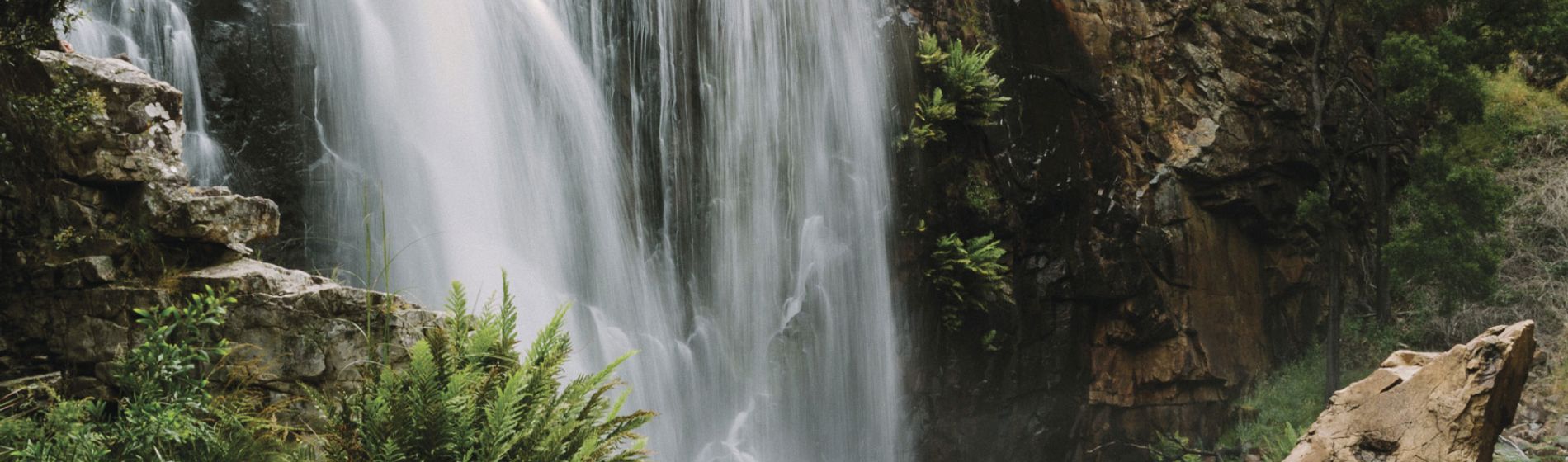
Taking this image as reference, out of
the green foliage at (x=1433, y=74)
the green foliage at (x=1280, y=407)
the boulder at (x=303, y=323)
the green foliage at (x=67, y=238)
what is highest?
the green foliage at (x=1433, y=74)

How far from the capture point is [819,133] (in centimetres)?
1096

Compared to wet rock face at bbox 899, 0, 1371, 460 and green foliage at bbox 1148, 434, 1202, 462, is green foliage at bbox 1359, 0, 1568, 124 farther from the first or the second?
green foliage at bbox 1148, 434, 1202, 462

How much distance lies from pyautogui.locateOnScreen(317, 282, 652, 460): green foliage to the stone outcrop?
0.88m

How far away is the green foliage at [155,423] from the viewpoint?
255cm

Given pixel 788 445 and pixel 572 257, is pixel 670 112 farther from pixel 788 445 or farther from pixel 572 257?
pixel 788 445

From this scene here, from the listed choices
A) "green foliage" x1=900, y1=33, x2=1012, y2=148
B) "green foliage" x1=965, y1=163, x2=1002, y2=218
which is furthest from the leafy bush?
"green foliage" x1=900, y1=33, x2=1012, y2=148

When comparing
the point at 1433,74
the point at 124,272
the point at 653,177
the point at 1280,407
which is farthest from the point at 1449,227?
the point at 124,272

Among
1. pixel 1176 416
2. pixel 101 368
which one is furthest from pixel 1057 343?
pixel 101 368

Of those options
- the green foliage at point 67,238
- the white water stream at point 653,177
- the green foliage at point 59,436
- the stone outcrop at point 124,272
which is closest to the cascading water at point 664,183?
the white water stream at point 653,177

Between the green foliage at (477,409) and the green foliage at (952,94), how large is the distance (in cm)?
836

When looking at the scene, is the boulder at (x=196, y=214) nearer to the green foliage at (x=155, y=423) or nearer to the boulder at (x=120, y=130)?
the boulder at (x=120, y=130)

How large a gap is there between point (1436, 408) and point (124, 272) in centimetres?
592

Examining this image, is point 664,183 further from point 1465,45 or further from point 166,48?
point 1465,45

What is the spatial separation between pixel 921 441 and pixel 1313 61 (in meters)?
6.77
